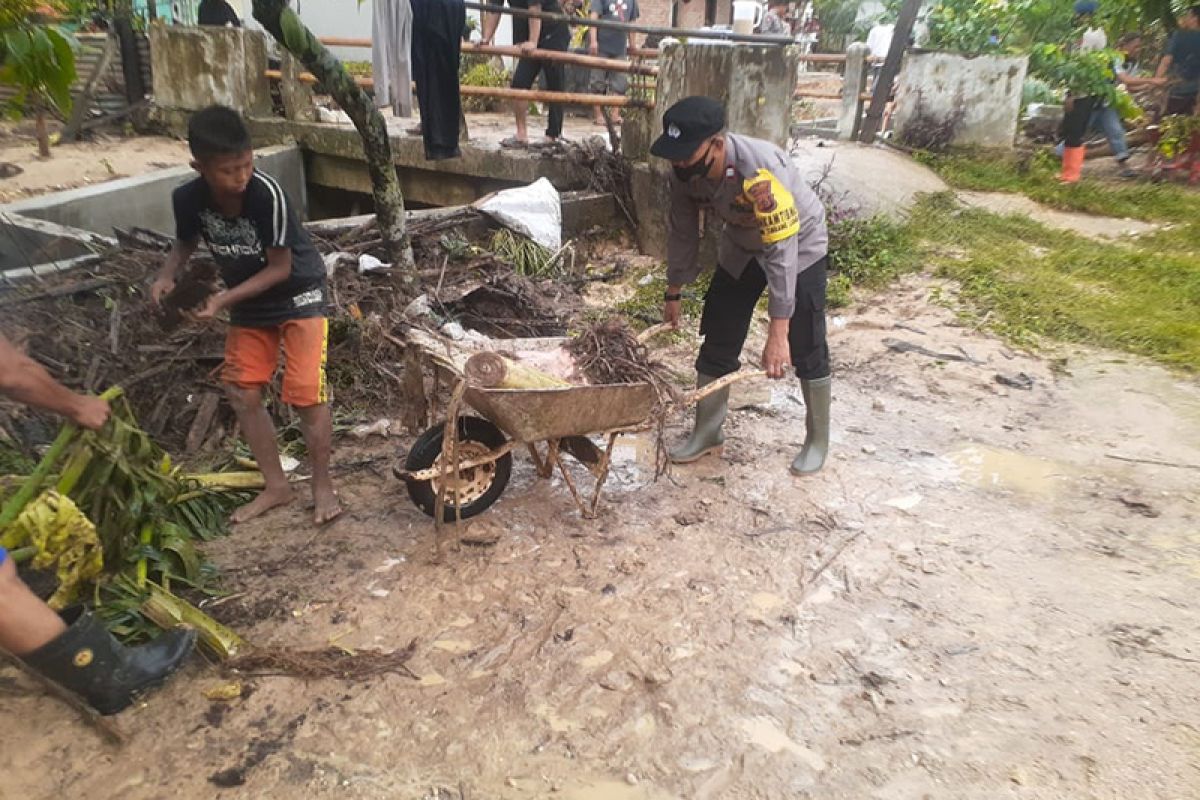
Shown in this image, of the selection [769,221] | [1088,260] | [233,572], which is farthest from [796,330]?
[1088,260]

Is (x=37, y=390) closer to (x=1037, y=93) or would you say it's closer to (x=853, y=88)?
(x=853, y=88)

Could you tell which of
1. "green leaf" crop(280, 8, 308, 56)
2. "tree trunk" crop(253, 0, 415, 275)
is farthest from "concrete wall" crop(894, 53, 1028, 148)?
"green leaf" crop(280, 8, 308, 56)

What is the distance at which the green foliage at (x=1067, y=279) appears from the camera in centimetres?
618

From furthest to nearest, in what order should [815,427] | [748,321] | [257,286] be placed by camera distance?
[815,427]
[748,321]
[257,286]

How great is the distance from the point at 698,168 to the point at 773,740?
236cm

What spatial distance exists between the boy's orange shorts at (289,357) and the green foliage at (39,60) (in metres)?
1.24

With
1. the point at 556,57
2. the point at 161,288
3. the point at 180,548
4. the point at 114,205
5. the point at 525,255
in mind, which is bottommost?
the point at 180,548

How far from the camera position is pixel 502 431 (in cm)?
367

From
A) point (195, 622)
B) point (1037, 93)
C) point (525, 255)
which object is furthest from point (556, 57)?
point (1037, 93)

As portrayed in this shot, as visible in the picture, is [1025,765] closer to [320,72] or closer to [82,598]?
[82,598]

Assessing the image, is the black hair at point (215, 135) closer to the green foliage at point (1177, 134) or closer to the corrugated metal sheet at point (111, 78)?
the corrugated metal sheet at point (111, 78)

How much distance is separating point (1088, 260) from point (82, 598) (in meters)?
8.10

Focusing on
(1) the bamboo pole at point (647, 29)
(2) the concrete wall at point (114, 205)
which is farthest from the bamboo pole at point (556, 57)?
(2) the concrete wall at point (114, 205)

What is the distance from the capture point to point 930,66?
1041cm
